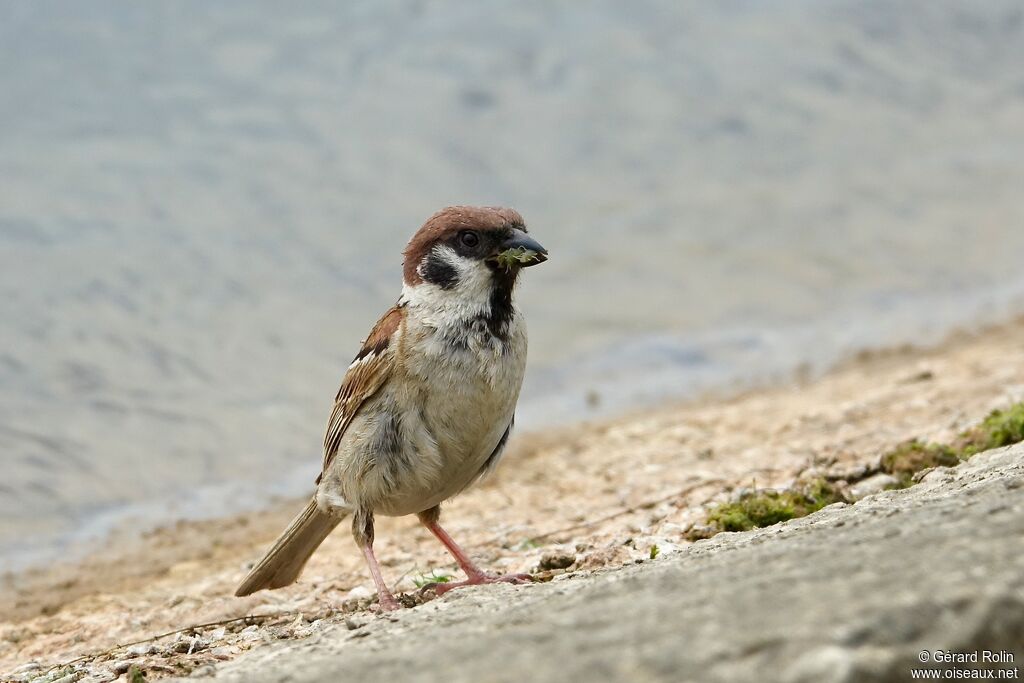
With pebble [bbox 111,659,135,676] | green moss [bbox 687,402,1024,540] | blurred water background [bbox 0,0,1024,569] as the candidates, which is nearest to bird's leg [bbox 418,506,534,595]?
green moss [bbox 687,402,1024,540]

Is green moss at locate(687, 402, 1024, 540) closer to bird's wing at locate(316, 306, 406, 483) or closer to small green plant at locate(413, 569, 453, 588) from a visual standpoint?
small green plant at locate(413, 569, 453, 588)

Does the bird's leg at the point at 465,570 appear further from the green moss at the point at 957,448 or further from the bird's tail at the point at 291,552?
the green moss at the point at 957,448

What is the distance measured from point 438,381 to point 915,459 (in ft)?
7.51

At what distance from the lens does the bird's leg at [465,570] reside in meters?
4.61

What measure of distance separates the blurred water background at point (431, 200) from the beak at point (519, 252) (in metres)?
3.57

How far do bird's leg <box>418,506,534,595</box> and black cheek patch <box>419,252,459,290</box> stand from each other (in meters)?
1.03

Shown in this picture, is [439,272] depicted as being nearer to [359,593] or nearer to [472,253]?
[472,253]

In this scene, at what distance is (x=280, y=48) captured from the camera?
1367 cm

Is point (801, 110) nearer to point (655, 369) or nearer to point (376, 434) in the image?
point (655, 369)

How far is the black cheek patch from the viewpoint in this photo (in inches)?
185

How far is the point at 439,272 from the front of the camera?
15.5ft

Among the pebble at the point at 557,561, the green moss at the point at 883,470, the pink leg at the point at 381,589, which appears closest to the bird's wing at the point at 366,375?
the pink leg at the point at 381,589

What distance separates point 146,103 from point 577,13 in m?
5.57

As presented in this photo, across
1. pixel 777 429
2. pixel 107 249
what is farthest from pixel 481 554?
pixel 107 249
